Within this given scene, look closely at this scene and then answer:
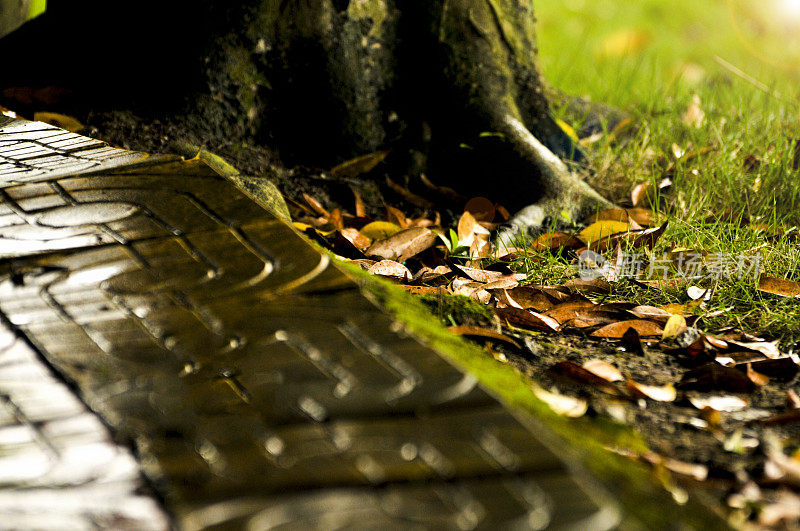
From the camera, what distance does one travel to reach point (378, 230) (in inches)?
94.0

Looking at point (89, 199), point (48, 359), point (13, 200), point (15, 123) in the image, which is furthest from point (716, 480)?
point (15, 123)

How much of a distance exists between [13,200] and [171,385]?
0.78 metres

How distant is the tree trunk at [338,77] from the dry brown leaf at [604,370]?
1034mm

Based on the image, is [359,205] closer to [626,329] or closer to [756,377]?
[626,329]

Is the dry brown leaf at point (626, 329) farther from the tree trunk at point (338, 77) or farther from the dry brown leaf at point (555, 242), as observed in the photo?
the tree trunk at point (338, 77)

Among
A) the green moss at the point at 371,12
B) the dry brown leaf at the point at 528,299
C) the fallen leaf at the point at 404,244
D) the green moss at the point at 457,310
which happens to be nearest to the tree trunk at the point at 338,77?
the green moss at the point at 371,12

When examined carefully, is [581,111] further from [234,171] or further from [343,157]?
[234,171]

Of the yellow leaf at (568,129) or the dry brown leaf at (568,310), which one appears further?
the yellow leaf at (568,129)

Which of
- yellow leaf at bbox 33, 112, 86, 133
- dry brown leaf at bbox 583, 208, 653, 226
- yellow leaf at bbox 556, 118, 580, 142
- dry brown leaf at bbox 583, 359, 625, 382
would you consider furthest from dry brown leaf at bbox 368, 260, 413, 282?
yellow leaf at bbox 556, 118, 580, 142

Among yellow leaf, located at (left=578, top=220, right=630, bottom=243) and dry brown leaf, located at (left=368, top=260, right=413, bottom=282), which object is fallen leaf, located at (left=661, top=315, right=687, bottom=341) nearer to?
yellow leaf, located at (left=578, top=220, right=630, bottom=243)

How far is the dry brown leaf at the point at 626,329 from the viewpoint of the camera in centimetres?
185

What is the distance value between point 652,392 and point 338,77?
1680 millimetres

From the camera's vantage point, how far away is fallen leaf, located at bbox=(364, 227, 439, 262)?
7.40ft

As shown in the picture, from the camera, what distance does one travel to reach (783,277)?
215 cm
